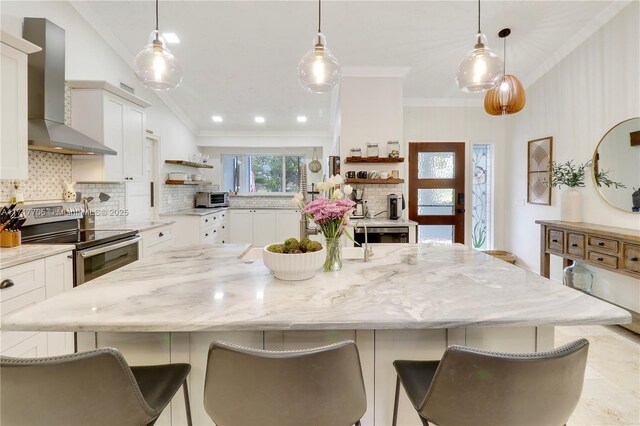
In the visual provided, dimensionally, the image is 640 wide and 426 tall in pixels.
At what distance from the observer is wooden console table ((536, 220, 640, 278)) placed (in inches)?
108

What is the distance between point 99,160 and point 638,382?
15.9ft

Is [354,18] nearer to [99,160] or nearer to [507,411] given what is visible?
[99,160]

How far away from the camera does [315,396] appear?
2.76 feet

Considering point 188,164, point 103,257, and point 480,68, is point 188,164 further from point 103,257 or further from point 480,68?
point 480,68

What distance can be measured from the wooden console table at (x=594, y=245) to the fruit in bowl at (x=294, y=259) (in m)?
2.92

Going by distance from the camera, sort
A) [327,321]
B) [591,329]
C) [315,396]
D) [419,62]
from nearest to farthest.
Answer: [315,396] → [327,321] → [591,329] → [419,62]

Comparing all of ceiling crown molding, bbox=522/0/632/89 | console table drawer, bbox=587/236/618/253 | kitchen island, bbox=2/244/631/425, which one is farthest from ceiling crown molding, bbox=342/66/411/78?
kitchen island, bbox=2/244/631/425

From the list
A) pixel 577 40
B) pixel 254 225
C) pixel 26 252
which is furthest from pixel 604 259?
pixel 254 225

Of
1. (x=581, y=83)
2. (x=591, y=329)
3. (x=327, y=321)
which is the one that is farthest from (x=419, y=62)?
(x=327, y=321)

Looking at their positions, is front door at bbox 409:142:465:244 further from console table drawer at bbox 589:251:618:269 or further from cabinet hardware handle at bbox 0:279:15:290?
cabinet hardware handle at bbox 0:279:15:290

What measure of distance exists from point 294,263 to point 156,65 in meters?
1.43

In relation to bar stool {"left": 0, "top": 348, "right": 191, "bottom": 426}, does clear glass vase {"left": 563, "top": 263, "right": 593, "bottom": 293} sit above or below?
below

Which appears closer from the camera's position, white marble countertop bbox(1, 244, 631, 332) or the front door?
white marble countertop bbox(1, 244, 631, 332)

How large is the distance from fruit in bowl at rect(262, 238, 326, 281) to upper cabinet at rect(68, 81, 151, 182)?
9.33ft
